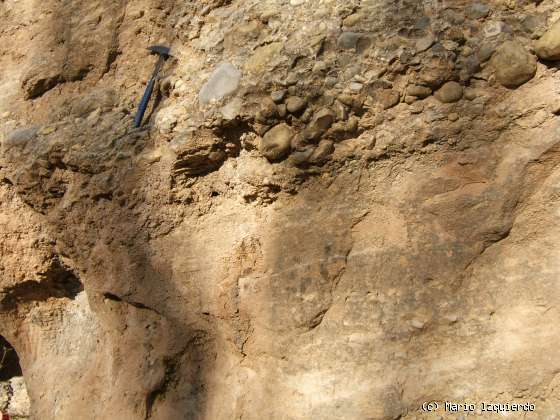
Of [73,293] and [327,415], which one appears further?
[73,293]

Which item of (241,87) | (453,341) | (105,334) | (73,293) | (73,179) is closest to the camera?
(453,341)

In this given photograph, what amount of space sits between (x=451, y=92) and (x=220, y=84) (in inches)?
22.8

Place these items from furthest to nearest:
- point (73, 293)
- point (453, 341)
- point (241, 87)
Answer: point (73, 293), point (241, 87), point (453, 341)

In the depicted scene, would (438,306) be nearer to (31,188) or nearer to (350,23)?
(350,23)

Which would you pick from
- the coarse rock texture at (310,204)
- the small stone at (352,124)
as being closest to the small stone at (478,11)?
the coarse rock texture at (310,204)

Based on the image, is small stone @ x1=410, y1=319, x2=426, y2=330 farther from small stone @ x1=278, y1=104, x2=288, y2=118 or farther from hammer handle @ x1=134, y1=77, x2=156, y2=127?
hammer handle @ x1=134, y1=77, x2=156, y2=127

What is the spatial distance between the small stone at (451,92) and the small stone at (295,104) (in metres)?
0.32

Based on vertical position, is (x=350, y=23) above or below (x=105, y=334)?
above

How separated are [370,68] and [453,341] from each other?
67 cm

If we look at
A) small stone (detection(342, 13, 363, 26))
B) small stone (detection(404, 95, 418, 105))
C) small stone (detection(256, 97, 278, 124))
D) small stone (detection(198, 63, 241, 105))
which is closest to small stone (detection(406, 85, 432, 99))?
small stone (detection(404, 95, 418, 105))

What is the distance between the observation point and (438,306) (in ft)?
3.88

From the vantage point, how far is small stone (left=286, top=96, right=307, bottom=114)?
1224 mm

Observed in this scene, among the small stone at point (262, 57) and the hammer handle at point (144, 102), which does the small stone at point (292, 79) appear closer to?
the small stone at point (262, 57)

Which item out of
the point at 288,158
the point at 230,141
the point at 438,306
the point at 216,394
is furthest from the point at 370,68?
the point at 216,394
